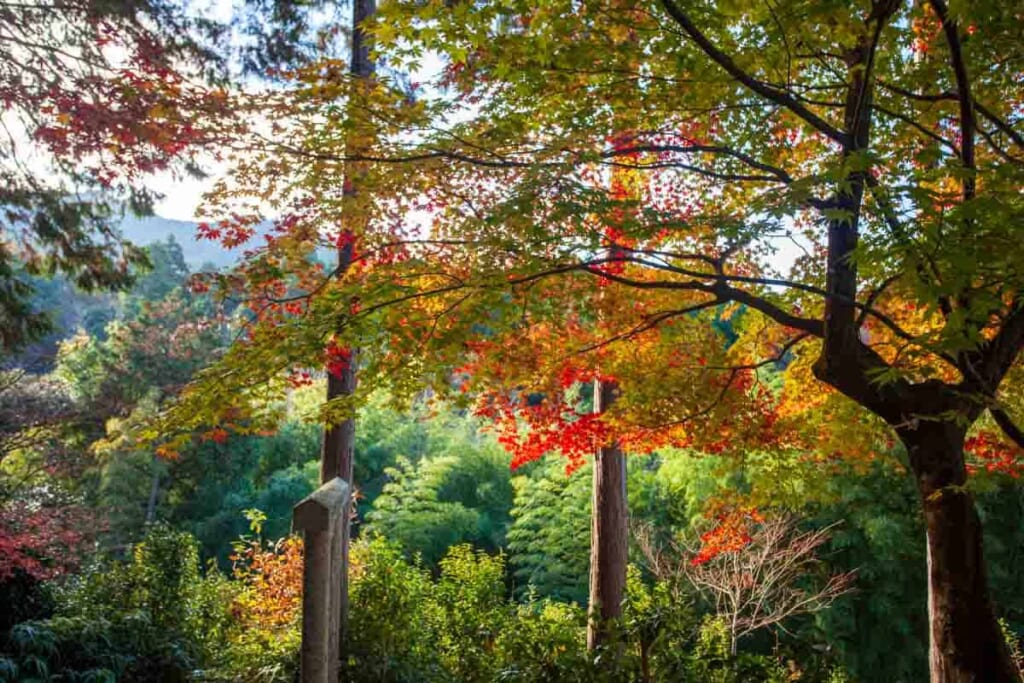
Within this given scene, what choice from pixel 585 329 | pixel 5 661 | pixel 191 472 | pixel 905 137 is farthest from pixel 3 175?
pixel 191 472

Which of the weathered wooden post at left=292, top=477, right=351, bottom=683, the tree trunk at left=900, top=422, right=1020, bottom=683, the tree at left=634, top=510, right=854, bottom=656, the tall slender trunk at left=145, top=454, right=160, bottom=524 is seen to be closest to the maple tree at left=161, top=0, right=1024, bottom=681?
the tree trunk at left=900, top=422, right=1020, bottom=683

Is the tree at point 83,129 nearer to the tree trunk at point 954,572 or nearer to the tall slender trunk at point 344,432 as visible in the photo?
the tall slender trunk at point 344,432

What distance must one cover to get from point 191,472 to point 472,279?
634 inches

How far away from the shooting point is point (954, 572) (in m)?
4.18

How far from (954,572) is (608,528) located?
3.59m

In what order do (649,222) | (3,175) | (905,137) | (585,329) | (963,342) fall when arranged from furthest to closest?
(3,175), (585,329), (905,137), (649,222), (963,342)

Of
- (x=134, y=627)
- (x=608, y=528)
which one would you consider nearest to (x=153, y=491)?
(x=134, y=627)

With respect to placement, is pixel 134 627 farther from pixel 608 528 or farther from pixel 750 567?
pixel 750 567

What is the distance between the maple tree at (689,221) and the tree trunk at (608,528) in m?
1.72

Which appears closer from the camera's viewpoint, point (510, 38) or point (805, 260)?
point (510, 38)

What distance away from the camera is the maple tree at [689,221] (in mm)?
3402

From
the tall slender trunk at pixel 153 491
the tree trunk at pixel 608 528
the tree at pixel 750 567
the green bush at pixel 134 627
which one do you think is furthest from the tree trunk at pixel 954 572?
the tall slender trunk at pixel 153 491

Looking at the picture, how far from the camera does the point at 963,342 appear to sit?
2.71 m

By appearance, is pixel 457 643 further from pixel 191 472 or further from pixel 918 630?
pixel 191 472
